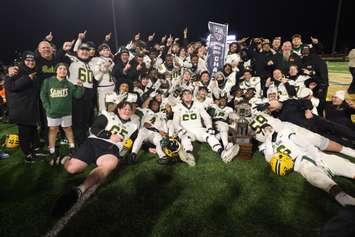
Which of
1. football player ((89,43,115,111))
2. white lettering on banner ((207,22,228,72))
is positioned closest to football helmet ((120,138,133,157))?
football player ((89,43,115,111))

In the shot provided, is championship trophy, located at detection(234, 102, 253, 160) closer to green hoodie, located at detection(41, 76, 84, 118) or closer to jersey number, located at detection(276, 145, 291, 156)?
jersey number, located at detection(276, 145, 291, 156)

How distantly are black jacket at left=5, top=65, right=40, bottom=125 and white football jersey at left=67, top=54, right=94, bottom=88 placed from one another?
76 centimetres

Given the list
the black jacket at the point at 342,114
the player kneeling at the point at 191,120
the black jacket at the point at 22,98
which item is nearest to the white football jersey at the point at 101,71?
the black jacket at the point at 22,98

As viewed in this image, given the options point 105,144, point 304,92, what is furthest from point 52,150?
point 304,92

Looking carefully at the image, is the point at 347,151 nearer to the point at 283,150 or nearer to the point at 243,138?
the point at 283,150

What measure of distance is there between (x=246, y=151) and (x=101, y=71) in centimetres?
399

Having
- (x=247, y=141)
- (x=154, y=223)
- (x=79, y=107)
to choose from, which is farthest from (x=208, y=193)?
Result: (x=79, y=107)

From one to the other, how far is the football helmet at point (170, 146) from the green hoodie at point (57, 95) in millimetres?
2127

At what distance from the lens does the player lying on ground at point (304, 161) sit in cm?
544

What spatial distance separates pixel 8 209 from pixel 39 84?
3.03m

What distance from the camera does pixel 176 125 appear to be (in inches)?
318

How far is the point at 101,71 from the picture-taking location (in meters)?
8.16

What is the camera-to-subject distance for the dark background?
22.7 meters

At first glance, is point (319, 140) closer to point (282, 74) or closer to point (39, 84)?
point (282, 74)
